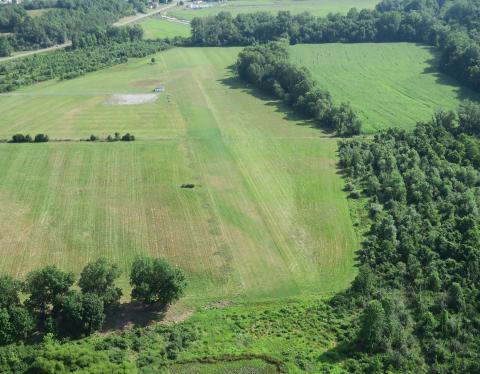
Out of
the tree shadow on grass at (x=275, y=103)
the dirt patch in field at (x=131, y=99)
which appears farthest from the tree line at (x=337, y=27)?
the dirt patch in field at (x=131, y=99)

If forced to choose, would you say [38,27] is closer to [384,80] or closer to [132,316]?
[384,80]

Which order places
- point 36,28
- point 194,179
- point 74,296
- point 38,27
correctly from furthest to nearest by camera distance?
point 38,27 → point 36,28 → point 194,179 → point 74,296

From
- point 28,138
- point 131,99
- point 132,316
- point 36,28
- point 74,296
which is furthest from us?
point 36,28

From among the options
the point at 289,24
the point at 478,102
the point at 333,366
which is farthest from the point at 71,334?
the point at 289,24

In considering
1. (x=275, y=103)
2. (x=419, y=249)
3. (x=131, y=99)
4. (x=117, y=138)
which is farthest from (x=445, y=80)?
(x=117, y=138)

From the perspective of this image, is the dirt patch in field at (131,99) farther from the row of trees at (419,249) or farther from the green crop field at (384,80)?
the row of trees at (419,249)

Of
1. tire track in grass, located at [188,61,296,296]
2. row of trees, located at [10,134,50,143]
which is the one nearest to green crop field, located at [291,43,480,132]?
tire track in grass, located at [188,61,296,296]

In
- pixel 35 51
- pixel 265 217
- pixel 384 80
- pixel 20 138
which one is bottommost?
pixel 265 217

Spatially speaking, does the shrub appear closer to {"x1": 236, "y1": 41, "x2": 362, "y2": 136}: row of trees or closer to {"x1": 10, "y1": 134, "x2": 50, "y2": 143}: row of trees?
{"x1": 10, "y1": 134, "x2": 50, "y2": 143}: row of trees
